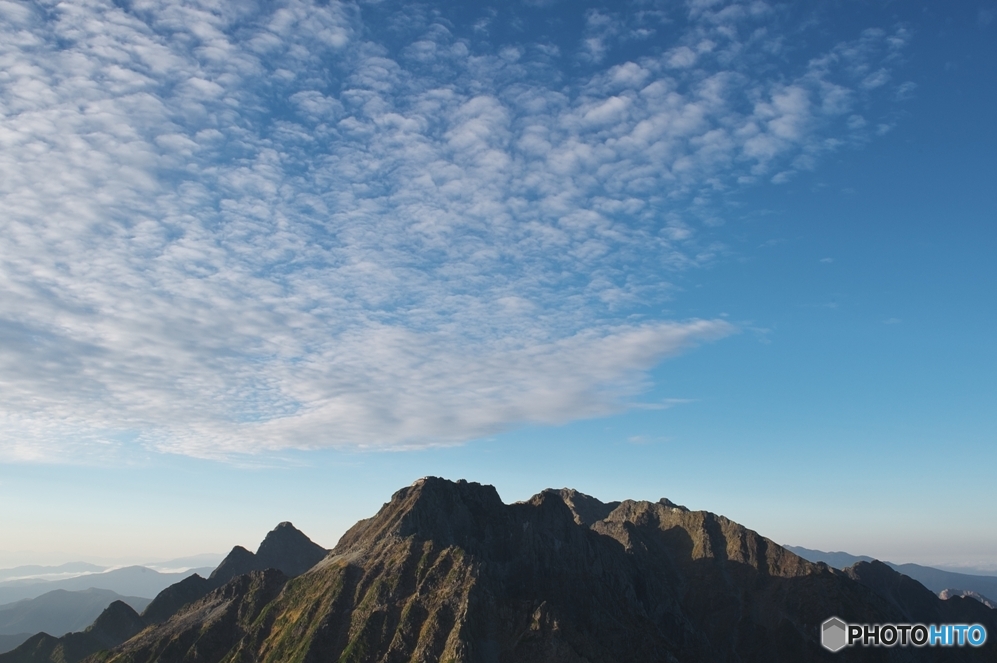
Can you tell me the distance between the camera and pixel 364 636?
163 meters

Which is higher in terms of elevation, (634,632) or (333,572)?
(333,572)

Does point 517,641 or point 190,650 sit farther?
point 190,650

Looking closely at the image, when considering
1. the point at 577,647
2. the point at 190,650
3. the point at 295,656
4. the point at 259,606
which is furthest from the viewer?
the point at 259,606

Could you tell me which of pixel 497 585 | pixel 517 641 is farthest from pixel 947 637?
pixel 497 585

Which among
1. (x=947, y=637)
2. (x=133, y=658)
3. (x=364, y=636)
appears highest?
(x=947, y=637)

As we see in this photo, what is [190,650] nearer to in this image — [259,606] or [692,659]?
[259,606]

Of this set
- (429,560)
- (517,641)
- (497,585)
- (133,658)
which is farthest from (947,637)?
(133,658)

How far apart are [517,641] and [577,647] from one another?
584 inches

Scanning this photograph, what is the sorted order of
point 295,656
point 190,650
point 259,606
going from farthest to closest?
1. point 259,606
2. point 190,650
3. point 295,656

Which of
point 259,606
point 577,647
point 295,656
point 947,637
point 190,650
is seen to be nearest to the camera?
point 947,637

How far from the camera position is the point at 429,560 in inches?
7190

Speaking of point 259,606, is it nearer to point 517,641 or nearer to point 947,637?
point 517,641

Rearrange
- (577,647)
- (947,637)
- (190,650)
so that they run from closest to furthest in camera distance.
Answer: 1. (947,637)
2. (577,647)
3. (190,650)

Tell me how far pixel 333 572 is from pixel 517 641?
214 ft
